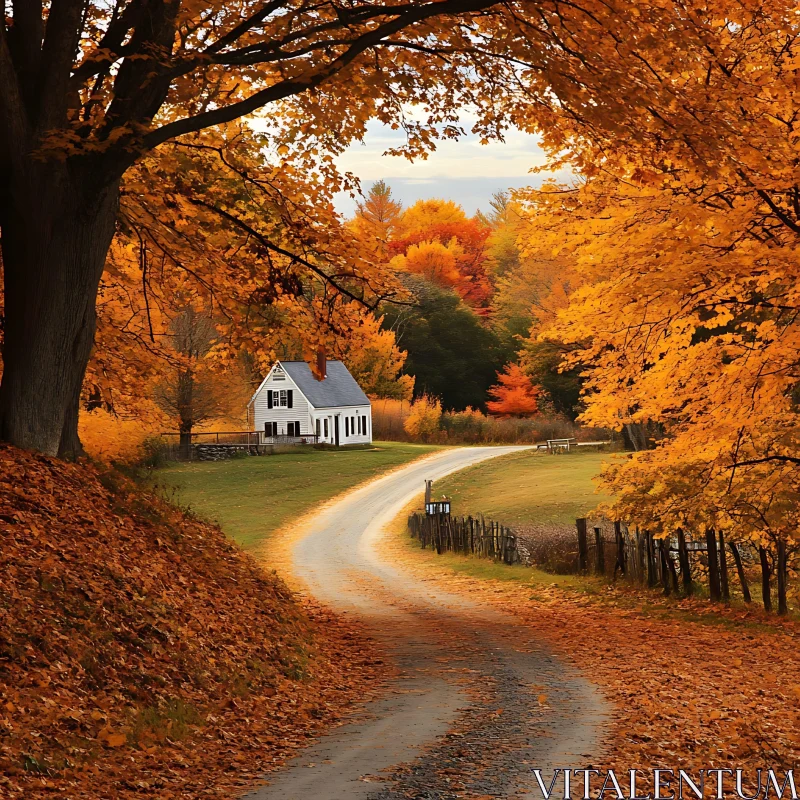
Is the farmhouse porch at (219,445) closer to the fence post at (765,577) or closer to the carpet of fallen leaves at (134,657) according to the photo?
the fence post at (765,577)

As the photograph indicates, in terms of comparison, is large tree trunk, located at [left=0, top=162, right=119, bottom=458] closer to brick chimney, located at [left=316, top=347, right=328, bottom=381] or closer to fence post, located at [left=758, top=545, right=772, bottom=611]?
brick chimney, located at [left=316, top=347, right=328, bottom=381]

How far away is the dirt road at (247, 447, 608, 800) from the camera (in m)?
6.61

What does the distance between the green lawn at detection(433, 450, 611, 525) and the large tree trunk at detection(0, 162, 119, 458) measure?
2036 centimetres

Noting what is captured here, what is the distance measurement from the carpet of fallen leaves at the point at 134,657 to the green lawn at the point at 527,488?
19.0 meters

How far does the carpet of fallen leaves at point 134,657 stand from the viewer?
669 cm

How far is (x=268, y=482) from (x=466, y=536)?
1861 cm

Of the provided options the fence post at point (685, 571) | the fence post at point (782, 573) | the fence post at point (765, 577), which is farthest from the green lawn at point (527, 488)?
the fence post at point (782, 573)

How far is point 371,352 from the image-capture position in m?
68.1

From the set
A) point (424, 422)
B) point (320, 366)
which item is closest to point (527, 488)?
point (320, 366)

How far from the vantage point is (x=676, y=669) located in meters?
11.4

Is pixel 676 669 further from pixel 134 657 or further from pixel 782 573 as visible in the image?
pixel 782 573

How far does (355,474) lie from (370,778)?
1643 inches

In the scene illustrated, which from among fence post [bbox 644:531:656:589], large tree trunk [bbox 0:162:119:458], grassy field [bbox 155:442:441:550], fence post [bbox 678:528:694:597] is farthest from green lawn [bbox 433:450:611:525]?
large tree trunk [bbox 0:162:119:458]

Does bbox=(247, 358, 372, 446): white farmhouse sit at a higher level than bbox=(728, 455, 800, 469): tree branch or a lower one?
higher
